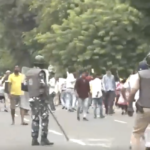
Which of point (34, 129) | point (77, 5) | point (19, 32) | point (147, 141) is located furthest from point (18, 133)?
point (19, 32)

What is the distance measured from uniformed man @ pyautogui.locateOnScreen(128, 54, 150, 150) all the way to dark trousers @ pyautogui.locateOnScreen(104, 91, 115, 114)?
15714mm

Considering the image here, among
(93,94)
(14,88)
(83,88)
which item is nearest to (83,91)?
(83,88)

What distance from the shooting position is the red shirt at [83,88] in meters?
22.3

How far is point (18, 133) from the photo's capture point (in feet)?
54.7

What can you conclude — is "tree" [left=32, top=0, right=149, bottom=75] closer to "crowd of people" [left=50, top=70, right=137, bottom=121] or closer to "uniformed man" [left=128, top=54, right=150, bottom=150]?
"crowd of people" [left=50, top=70, right=137, bottom=121]

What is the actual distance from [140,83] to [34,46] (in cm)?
4617

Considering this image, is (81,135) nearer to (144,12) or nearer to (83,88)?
(83,88)

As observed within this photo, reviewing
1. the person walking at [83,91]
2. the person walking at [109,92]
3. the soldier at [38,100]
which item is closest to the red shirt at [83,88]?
the person walking at [83,91]

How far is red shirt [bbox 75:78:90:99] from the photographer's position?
2231 centimetres

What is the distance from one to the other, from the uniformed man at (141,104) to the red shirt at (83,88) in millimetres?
12920

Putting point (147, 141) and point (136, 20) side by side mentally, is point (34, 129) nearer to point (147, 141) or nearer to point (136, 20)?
point (147, 141)

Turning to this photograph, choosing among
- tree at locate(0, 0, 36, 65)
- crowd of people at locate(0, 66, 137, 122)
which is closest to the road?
crowd of people at locate(0, 66, 137, 122)

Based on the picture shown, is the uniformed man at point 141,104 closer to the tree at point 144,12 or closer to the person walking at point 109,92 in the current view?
the person walking at point 109,92

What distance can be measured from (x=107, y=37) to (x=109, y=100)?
923 cm
